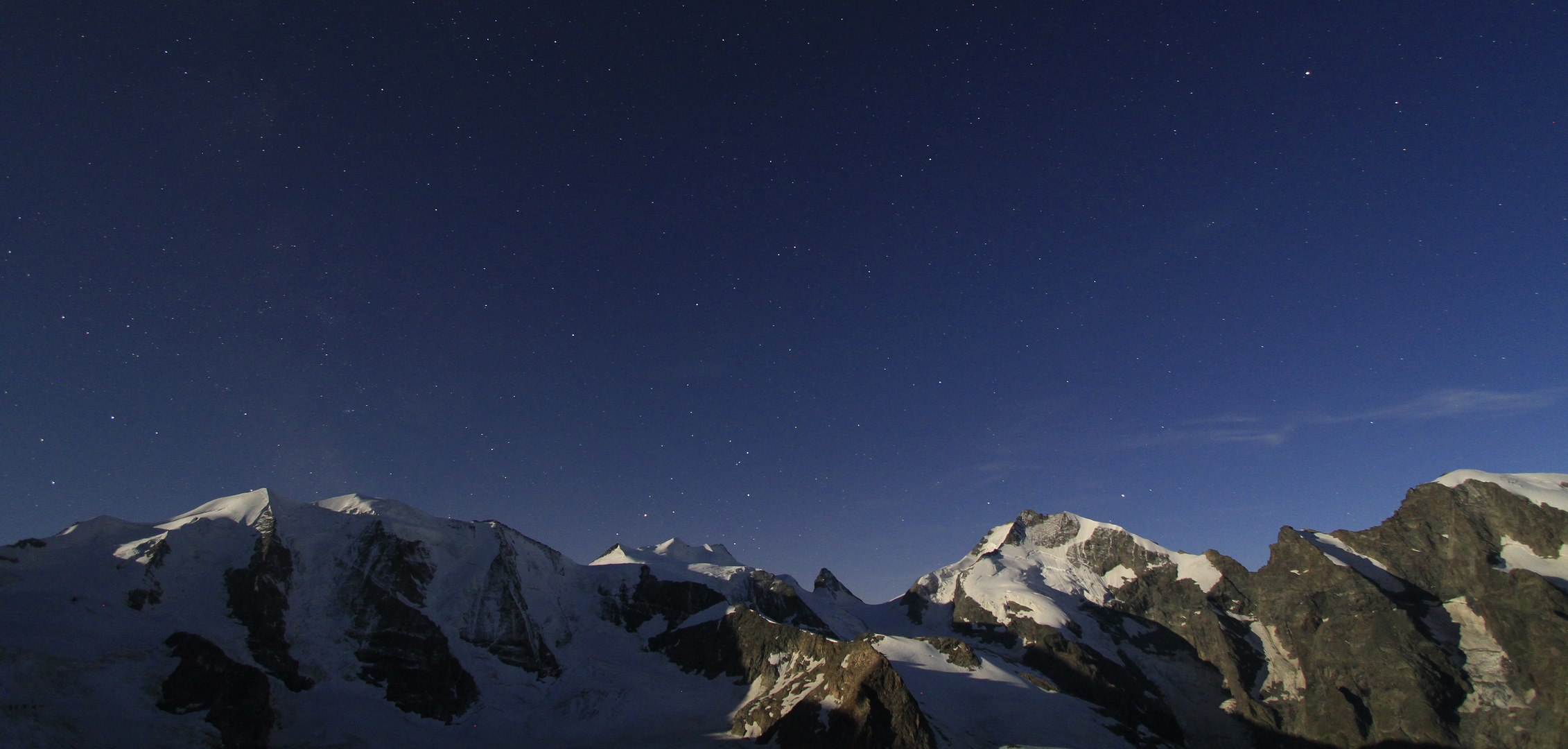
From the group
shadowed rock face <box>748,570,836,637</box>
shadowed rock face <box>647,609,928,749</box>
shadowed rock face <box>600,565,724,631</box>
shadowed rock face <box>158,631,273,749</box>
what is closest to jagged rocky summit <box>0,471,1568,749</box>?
shadowed rock face <box>158,631,273,749</box>

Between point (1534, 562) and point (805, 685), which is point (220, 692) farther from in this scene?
point (1534, 562)

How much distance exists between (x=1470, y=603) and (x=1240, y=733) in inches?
2141

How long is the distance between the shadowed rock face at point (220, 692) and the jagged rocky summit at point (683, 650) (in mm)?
276

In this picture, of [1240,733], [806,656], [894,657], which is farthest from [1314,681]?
[806,656]

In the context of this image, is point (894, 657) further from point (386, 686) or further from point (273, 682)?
point (273, 682)

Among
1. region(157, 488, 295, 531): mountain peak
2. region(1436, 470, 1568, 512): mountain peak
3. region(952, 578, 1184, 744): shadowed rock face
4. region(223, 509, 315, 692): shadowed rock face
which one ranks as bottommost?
region(952, 578, 1184, 744): shadowed rock face

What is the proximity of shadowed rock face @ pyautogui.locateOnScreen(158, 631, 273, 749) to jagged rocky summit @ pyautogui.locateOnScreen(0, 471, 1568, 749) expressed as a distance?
0.28 meters

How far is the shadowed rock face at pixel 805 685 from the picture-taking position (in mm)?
80750

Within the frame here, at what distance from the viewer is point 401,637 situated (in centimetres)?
10656

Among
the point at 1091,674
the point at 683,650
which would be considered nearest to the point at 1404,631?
the point at 1091,674

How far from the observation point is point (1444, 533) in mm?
148625

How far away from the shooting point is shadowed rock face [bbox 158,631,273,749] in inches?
2798

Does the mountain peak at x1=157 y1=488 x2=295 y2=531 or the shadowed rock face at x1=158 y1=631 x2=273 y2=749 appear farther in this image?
the mountain peak at x1=157 y1=488 x2=295 y2=531

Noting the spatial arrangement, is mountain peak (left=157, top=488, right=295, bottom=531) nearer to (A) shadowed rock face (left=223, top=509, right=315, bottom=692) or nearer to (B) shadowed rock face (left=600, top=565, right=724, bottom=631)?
(A) shadowed rock face (left=223, top=509, right=315, bottom=692)
